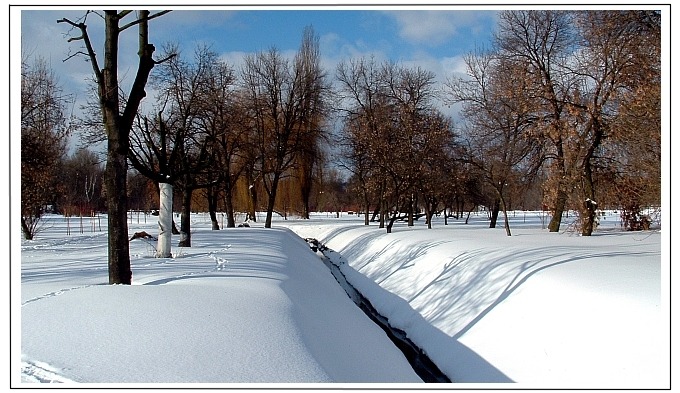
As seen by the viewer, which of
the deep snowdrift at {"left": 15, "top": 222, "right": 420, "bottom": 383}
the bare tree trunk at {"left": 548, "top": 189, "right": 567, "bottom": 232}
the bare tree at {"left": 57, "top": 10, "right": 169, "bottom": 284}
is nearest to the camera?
the deep snowdrift at {"left": 15, "top": 222, "right": 420, "bottom": 383}

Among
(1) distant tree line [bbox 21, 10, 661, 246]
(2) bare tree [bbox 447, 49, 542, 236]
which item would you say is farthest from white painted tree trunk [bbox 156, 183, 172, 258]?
(2) bare tree [bbox 447, 49, 542, 236]

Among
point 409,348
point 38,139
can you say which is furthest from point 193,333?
point 38,139

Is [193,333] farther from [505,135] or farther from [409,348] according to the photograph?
[505,135]

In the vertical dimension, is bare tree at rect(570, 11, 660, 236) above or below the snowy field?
above

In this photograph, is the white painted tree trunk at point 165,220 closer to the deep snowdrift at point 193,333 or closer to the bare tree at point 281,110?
the deep snowdrift at point 193,333

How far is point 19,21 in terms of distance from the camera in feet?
21.2

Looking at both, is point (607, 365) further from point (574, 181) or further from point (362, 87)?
point (362, 87)

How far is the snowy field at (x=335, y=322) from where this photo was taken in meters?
5.33

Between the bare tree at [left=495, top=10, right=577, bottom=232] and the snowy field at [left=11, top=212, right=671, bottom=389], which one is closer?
the snowy field at [left=11, top=212, right=671, bottom=389]

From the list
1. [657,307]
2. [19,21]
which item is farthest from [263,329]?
[657,307]

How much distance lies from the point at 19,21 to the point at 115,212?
129 inches

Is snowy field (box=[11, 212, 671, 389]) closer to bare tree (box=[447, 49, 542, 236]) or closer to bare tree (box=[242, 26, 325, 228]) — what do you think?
bare tree (box=[447, 49, 542, 236])

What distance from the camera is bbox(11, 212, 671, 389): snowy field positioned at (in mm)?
5332

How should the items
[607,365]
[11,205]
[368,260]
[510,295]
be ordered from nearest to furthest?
[11,205]
[607,365]
[510,295]
[368,260]
